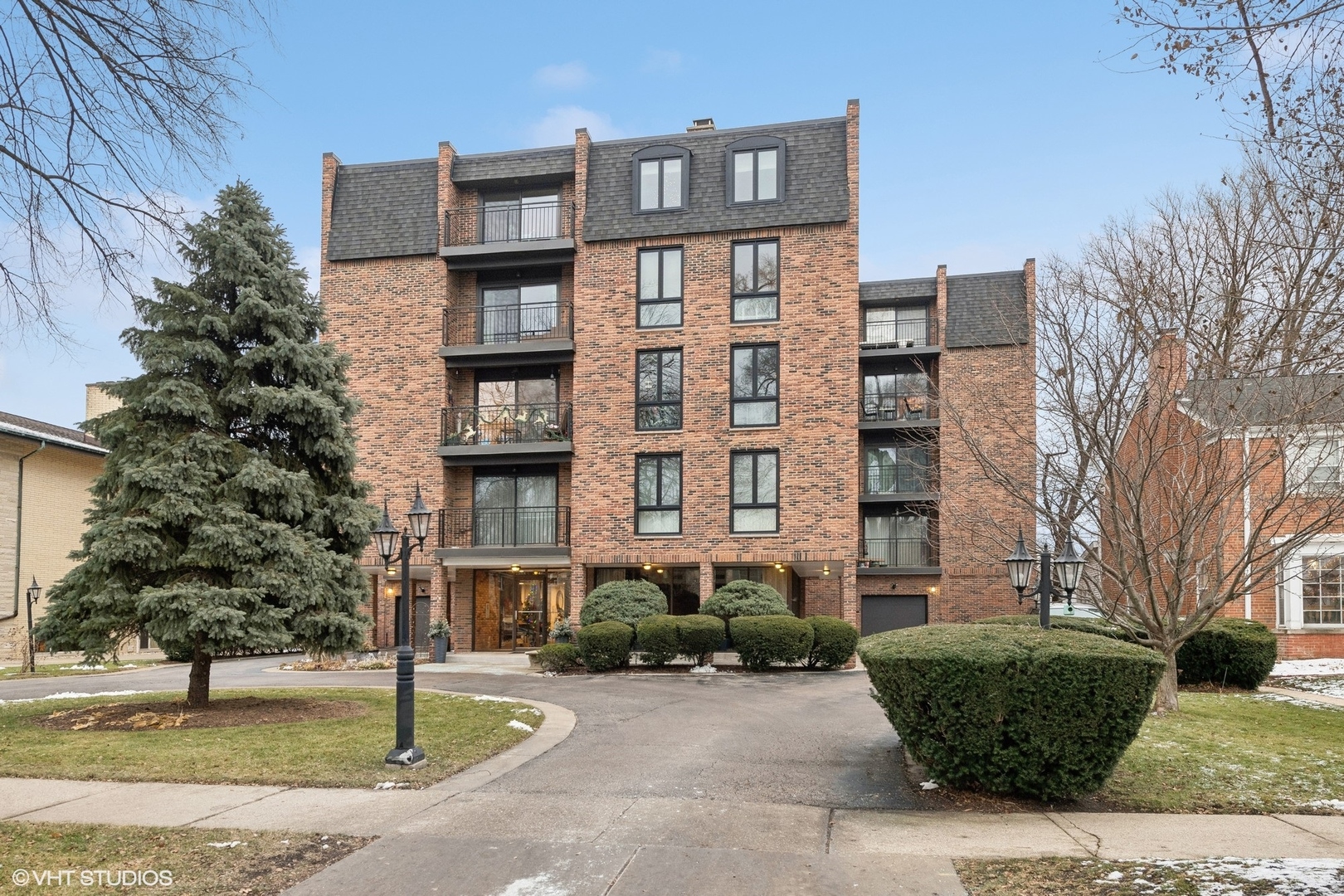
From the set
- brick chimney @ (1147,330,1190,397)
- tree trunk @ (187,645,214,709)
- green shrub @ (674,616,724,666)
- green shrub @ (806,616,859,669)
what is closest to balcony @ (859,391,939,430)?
green shrub @ (806,616,859,669)

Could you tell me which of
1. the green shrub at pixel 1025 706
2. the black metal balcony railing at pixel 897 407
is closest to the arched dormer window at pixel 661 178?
the black metal balcony railing at pixel 897 407

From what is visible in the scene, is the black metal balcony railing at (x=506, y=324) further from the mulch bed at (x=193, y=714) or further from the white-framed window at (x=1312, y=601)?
the white-framed window at (x=1312, y=601)

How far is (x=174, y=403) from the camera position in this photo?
13422 millimetres

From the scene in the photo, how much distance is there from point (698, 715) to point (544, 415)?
1362cm

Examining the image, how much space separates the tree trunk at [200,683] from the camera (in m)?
13.8

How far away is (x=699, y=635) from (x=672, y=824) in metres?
13.7

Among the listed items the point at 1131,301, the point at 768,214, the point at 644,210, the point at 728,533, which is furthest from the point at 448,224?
the point at 1131,301

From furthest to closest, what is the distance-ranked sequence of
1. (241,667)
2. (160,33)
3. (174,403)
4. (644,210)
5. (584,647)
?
(644,210), (241,667), (584,647), (174,403), (160,33)

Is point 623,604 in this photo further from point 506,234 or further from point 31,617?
point 31,617

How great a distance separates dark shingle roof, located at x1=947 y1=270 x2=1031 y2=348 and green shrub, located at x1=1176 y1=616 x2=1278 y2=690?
11.8 metres

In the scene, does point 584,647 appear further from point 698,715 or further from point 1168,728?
point 1168,728

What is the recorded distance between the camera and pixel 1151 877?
19.7 feet

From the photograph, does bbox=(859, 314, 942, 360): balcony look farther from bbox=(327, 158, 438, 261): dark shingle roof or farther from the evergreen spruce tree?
the evergreen spruce tree

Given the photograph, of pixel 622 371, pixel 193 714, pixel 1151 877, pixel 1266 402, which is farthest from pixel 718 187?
pixel 1151 877
